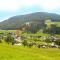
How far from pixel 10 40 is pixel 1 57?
15247 cm

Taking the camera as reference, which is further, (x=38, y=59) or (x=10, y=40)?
(x=10, y=40)

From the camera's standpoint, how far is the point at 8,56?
130 ft

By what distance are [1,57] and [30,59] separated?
5284 millimetres

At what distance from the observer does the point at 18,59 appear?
1481 inches

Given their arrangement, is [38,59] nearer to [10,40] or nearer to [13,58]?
[13,58]

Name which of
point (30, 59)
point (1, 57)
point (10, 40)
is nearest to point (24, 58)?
point (30, 59)

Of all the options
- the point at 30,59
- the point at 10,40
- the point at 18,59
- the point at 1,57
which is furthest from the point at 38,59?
the point at 10,40

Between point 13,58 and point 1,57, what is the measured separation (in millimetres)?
2167

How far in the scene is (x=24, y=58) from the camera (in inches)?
1542

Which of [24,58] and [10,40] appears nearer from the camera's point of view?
[24,58]

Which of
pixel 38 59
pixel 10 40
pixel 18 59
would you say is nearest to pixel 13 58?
pixel 18 59

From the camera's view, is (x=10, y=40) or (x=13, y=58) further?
(x=10, y=40)

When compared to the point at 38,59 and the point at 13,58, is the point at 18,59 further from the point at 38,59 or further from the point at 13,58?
the point at 38,59

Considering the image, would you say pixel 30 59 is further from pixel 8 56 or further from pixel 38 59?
pixel 8 56
